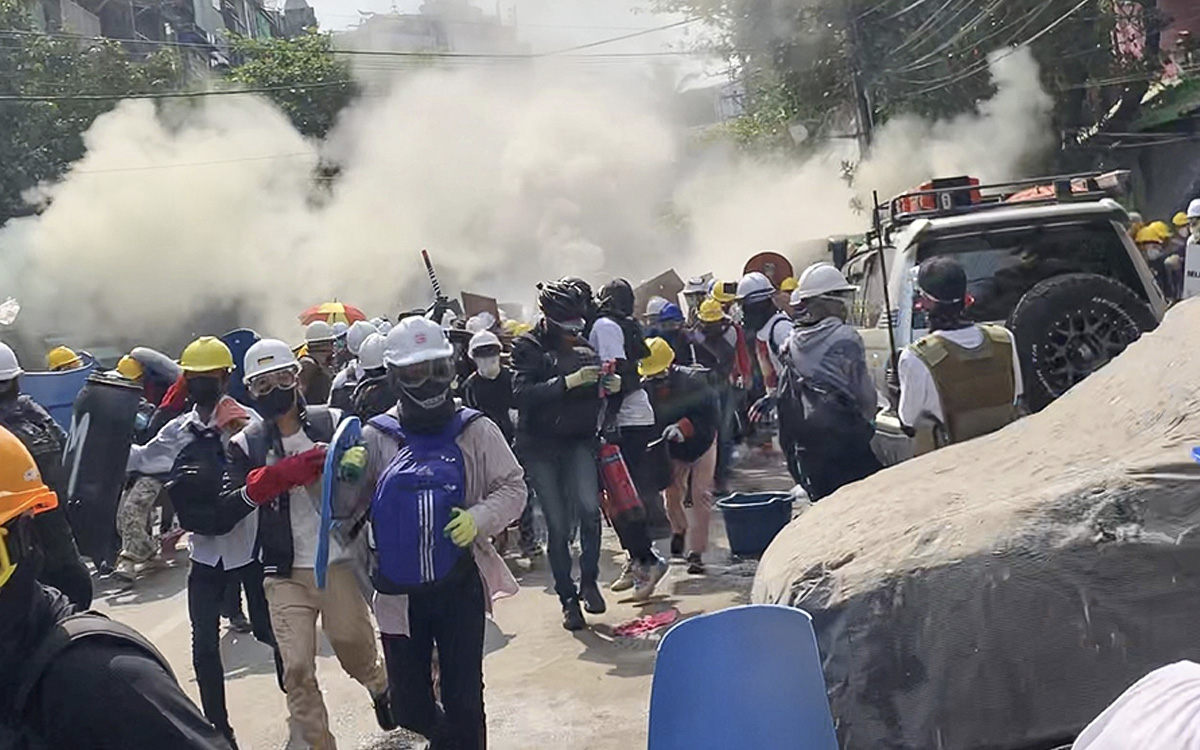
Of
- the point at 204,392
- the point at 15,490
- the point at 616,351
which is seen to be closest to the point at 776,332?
the point at 616,351

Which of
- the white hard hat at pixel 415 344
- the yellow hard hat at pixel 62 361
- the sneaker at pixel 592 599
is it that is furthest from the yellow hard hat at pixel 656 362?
the yellow hard hat at pixel 62 361

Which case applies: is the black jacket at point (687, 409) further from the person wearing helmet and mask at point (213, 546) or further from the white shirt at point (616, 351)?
the person wearing helmet and mask at point (213, 546)

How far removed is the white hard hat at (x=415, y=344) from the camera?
4367 millimetres

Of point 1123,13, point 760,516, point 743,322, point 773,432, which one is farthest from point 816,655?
point 1123,13

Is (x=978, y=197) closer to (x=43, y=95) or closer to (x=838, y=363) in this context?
(x=838, y=363)

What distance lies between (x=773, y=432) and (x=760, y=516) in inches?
213

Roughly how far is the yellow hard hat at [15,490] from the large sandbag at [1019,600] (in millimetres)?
1952

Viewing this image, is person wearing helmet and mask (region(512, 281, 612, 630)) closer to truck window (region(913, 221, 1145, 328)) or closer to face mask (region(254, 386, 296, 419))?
face mask (region(254, 386, 296, 419))

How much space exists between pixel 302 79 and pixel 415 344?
108ft

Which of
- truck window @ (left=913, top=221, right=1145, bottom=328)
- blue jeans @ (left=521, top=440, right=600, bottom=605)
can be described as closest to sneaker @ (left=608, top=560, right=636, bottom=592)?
blue jeans @ (left=521, top=440, right=600, bottom=605)

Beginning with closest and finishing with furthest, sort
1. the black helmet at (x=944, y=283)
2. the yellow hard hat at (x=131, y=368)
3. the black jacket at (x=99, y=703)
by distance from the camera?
the black jacket at (x=99, y=703) < the black helmet at (x=944, y=283) < the yellow hard hat at (x=131, y=368)

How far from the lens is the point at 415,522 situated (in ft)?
13.8

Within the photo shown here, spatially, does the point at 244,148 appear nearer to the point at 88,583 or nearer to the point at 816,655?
the point at 88,583

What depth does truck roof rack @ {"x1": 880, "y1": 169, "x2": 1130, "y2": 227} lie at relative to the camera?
742cm
